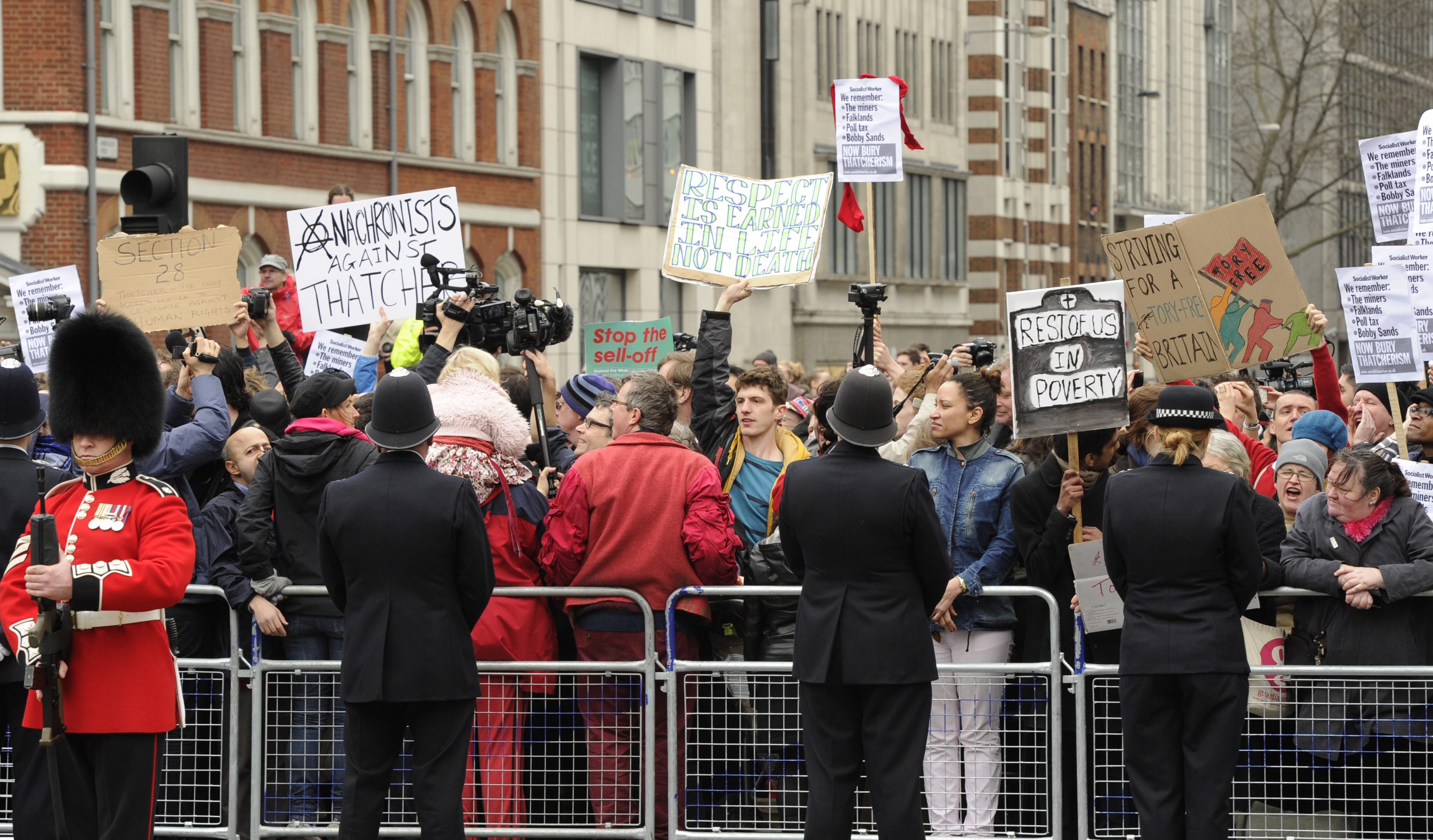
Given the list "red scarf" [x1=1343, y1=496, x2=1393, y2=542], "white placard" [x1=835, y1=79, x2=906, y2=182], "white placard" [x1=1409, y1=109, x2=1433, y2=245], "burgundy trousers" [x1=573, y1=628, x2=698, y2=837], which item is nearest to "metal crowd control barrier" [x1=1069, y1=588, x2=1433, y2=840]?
"red scarf" [x1=1343, y1=496, x2=1393, y2=542]

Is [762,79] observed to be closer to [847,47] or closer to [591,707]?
[847,47]

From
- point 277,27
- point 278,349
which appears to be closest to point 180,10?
point 277,27

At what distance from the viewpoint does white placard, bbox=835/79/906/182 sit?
1205 centimetres

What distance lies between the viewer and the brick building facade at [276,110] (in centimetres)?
2489

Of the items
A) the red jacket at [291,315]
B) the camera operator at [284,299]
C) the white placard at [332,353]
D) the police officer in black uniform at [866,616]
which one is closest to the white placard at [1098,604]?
the police officer in black uniform at [866,616]

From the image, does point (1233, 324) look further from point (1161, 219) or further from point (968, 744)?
point (968, 744)

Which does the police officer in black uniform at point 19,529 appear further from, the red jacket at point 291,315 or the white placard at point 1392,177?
the white placard at point 1392,177

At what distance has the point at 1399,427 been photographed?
30.0 feet

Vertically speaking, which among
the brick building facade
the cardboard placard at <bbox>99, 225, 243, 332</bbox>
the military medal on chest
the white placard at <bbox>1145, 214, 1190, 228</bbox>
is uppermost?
the brick building facade

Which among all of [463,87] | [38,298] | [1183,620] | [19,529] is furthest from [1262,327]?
[463,87]

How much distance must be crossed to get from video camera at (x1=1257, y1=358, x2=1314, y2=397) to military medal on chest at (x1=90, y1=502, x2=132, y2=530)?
26.3 feet

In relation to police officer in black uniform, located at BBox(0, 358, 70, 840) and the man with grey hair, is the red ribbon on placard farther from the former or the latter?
police officer in black uniform, located at BBox(0, 358, 70, 840)

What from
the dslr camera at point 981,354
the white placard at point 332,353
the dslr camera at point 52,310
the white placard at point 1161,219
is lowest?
the dslr camera at point 981,354

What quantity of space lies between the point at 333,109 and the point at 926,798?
23.5m
